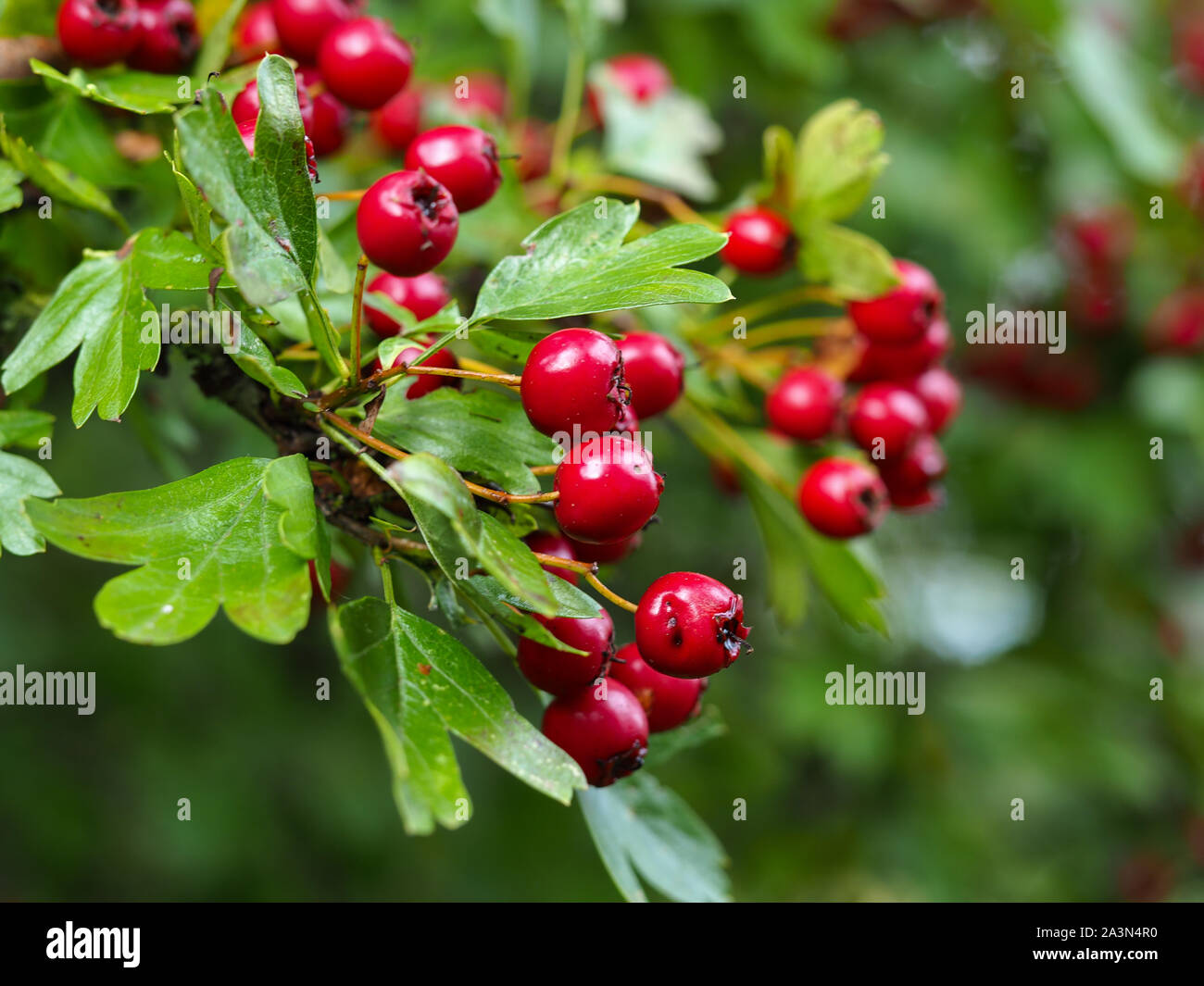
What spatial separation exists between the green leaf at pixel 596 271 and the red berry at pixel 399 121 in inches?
31.0

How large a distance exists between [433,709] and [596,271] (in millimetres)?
333

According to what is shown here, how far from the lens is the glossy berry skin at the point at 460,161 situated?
34.9 inches

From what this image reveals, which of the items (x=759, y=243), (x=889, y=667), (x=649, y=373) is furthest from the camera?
(x=889, y=667)

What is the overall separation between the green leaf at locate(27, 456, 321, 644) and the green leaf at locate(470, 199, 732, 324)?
0.20 m

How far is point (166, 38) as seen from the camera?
1.00m

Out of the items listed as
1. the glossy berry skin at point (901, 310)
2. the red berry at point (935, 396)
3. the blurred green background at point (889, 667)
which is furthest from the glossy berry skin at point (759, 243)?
the blurred green background at point (889, 667)

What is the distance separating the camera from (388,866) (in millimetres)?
2766

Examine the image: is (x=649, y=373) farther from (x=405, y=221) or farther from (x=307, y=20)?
(x=307, y=20)

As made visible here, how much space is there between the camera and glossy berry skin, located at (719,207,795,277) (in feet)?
3.70

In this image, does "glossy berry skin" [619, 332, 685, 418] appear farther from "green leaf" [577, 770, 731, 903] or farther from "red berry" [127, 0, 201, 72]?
"red berry" [127, 0, 201, 72]

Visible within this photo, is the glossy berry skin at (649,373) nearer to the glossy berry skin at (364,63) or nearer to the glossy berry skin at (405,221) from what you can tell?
the glossy berry skin at (405,221)

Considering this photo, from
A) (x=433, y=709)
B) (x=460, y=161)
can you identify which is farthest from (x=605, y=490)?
(x=460, y=161)

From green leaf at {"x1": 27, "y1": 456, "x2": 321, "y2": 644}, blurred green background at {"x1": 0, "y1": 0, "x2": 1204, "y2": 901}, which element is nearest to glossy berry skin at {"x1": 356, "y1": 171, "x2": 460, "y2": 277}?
green leaf at {"x1": 27, "y1": 456, "x2": 321, "y2": 644}
